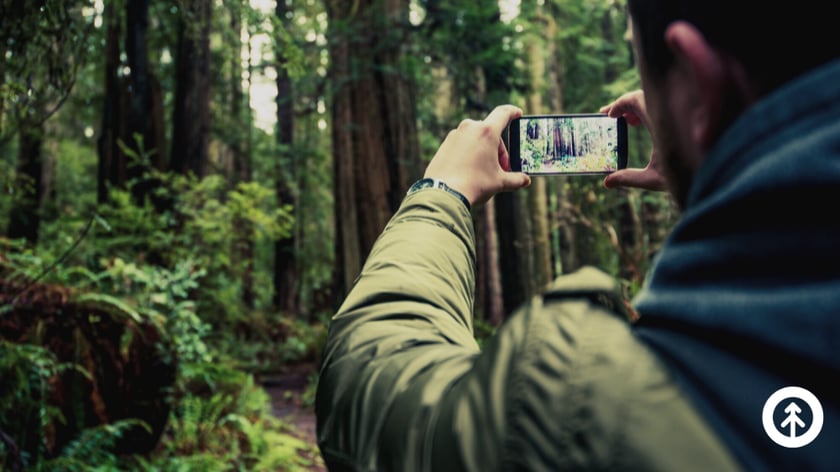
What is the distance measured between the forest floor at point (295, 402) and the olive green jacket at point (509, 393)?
19.7ft

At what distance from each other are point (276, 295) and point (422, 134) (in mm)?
8253

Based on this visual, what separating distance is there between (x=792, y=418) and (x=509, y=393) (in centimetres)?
29

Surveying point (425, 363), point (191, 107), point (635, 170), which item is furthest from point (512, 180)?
point (191, 107)

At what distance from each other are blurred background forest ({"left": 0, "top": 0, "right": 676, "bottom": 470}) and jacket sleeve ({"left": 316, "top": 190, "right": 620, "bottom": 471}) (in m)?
3.43

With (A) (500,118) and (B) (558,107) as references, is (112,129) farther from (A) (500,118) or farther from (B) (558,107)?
(B) (558,107)

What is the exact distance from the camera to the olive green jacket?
0.63 metres

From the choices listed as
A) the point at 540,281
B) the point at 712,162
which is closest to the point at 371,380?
the point at 712,162

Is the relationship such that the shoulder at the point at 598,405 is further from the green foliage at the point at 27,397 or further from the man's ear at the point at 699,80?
the green foliage at the point at 27,397

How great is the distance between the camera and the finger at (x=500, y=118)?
4.98 feet

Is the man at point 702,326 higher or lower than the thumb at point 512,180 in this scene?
lower

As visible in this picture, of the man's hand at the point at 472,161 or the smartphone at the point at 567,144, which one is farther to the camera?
the smartphone at the point at 567,144

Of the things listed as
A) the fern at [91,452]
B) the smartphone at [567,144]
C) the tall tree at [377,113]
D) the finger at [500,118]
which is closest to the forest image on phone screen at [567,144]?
the smartphone at [567,144]

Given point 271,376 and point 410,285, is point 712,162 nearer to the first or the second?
point 410,285

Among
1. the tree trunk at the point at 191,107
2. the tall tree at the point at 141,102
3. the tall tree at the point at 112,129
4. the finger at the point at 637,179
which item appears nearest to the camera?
the finger at the point at 637,179
